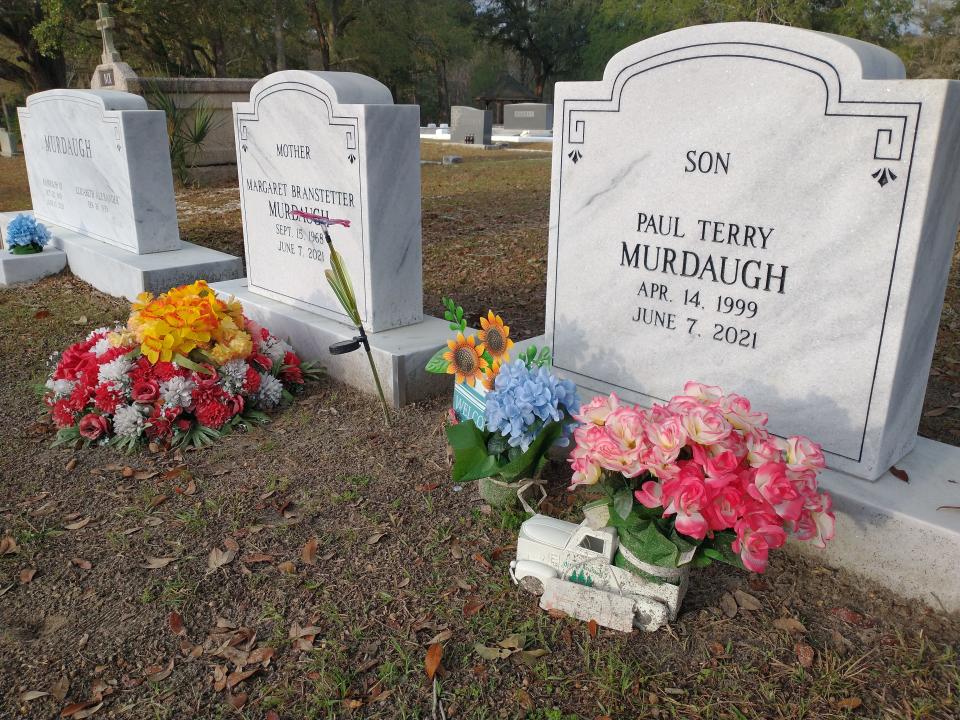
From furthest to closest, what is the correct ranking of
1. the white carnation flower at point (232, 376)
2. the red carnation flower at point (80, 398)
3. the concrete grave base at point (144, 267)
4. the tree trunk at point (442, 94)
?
the tree trunk at point (442, 94), the concrete grave base at point (144, 267), the white carnation flower at point (232, 376), the red carnation flower at point (80, 398)

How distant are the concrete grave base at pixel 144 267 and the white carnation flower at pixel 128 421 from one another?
2330 mm

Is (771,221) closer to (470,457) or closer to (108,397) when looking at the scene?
(470,457)

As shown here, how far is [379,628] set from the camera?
2412 mm

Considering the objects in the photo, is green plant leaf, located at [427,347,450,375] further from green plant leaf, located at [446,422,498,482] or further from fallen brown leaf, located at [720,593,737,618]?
fallen brown leaf, located at [720,593,737,618]

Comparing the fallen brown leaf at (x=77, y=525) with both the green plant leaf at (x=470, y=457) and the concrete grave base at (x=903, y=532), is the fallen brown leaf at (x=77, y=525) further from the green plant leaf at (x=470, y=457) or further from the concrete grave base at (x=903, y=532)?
the concrete grave base at (x=903, y=532)

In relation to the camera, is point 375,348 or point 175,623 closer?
point 175,623

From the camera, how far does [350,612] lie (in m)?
2.49

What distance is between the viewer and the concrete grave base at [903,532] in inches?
93.4

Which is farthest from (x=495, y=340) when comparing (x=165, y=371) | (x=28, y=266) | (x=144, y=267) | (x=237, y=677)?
(x=28, y=266)

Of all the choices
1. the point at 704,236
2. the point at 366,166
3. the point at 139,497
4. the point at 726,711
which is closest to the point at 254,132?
the point at 366,166

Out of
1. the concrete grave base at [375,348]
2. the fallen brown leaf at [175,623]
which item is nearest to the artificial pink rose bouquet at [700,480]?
the fallen brown leaf at [175,623]

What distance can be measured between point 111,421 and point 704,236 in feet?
9.31

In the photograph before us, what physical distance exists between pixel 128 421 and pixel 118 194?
10.8 ft

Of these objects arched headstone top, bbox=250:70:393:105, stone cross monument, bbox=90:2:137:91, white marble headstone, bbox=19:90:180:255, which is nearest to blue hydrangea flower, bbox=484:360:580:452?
arched headstone top, bbox=250:70:393:105
